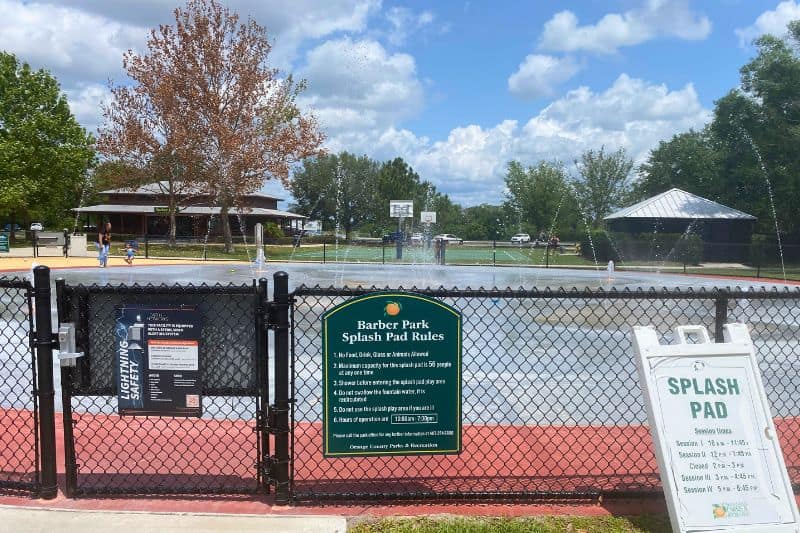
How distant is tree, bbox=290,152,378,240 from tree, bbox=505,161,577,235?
2014 centimetres

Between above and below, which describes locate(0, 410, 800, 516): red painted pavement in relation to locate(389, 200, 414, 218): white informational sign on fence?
below

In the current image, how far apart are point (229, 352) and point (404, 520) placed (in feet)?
4.59

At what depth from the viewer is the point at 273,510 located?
386 centimetres

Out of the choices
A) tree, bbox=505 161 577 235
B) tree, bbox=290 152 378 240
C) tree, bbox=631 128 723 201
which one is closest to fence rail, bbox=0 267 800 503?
tree, bbox=631 128 723 201

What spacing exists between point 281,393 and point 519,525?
1.55m

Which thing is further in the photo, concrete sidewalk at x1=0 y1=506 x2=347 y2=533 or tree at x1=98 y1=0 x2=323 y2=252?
tree at x1=98 y1=0 x2=323 y2=252

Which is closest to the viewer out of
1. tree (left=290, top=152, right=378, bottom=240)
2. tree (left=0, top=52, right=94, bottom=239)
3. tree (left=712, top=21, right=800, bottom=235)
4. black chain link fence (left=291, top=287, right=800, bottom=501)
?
black chain link fence (left=291, top=287, right=800, bottom=501)

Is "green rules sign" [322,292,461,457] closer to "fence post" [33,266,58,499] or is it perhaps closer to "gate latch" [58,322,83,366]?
"gate latch" [58,322,83,366]

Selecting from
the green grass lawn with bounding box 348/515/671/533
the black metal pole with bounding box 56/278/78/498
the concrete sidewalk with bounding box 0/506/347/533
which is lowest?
the green grass lawn with bounding box 348/515/671/533

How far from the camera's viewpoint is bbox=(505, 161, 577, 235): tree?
64.9 meters

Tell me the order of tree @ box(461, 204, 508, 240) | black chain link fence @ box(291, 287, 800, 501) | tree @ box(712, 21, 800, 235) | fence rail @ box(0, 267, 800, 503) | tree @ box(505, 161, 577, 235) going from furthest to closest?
1. tree @ box(461, 204, 508, 240)
2. tree @ box(505, 161, 577, 235)
3. tree @ box(712, 21, 800, 235)
4. black chain link fence @ box(291, 287, 800, 501)
5. fence rail @ box(0, 267, 800, 503)

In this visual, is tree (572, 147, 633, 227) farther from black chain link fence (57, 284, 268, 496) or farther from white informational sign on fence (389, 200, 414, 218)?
black chain link fence (57, 284, 268, 496)

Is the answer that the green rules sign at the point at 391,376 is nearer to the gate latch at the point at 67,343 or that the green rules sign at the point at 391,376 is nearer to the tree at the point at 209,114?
the gate latch at the point at 67,343

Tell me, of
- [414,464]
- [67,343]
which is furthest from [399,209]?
[67,343]
